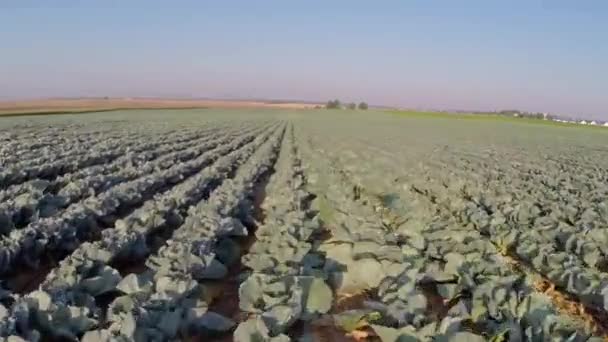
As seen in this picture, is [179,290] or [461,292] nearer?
[179,290]

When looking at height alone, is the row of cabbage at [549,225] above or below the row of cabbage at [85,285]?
below

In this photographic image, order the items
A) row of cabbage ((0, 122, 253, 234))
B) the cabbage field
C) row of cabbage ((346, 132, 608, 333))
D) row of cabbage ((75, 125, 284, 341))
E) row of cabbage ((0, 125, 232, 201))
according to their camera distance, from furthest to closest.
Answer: row of cabbage ((0, 125, 232, 201)) < row of cabbage ((0, 122, 253, 234)) < row of cabbage ((346, 132, 608, 333)) < the cabbage field < row of cabbage ((75, 125, 284, 341))

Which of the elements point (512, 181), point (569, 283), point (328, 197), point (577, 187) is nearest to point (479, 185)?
point (512, 181)

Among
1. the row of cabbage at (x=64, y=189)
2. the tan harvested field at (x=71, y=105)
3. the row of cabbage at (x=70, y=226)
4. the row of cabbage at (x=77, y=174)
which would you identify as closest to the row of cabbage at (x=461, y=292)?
the row of cabbage at (x=70, y=226)

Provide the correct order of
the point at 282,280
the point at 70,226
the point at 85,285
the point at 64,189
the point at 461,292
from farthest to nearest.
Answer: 1. the point at 64,189
2. the point at 70,226
3. the point at 461,292
4. the point at 85,285
5. the point at 282,280

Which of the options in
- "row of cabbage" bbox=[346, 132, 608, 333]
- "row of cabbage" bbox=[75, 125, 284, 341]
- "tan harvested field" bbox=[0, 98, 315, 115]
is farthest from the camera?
"tan harvested field" bbox=[0, 98, 315, 115]

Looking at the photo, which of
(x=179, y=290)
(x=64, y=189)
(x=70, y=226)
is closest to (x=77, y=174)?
(x=64, y=189)

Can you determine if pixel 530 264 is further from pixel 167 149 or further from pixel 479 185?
pixel 167 149

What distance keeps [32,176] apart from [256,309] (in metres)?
7.23

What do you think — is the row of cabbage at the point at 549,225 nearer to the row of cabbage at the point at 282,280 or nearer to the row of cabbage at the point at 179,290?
the row of cabbage at the point at 282,280

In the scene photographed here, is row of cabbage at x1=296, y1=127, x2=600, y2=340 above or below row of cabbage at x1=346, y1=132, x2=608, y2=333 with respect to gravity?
above

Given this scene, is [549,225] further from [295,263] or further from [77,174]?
[77,174]

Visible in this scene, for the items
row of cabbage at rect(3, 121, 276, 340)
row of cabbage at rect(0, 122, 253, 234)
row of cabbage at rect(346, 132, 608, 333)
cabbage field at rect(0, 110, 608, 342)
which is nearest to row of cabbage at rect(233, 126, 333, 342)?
cabbage field at rect(0, 110, 608, 342)

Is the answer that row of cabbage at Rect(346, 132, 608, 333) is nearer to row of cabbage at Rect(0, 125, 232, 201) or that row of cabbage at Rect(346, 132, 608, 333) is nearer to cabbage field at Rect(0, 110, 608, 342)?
cabbage field at Rect(0, 110, 608, 342)
